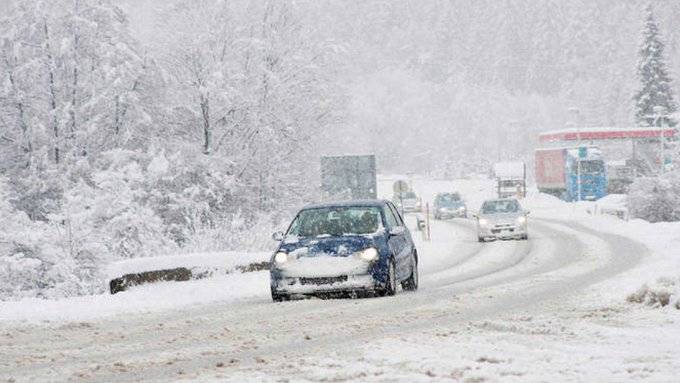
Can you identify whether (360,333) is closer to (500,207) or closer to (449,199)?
(500,207)

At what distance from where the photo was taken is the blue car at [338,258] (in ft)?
47.4

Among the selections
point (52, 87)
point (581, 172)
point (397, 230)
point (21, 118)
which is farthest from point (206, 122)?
point (581, 172)

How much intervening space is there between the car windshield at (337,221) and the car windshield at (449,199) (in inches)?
1602

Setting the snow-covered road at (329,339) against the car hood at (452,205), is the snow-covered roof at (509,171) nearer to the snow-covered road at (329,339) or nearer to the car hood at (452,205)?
the car hood at (452,205)

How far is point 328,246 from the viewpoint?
14.6 m

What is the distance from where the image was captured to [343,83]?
129 feet

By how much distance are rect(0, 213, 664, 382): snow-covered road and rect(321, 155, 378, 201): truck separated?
2125 cm

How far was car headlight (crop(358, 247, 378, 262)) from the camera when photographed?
1448 centimetres

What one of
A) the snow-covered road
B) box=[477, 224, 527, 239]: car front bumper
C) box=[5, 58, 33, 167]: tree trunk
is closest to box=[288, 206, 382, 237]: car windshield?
the snow-covered road

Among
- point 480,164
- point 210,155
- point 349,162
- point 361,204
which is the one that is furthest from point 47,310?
point 480,164

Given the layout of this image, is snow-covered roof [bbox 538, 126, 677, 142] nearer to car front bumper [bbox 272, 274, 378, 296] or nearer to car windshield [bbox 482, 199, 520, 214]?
car windshield [bbox 482, 199, 520, 214]

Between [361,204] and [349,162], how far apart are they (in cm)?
2375

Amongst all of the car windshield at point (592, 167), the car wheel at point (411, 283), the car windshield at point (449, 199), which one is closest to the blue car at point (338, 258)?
the car wheel at point (411, 283)

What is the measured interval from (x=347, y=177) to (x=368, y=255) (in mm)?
24885
